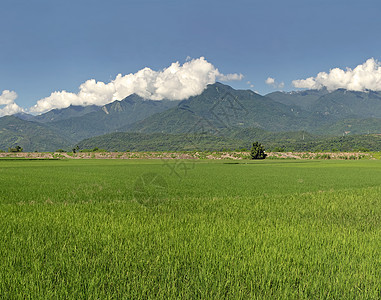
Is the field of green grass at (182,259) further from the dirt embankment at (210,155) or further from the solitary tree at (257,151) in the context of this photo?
the solitary tree at (257,151)

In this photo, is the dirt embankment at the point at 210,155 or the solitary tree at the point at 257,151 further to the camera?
the dirt embankment at the point at 210,155

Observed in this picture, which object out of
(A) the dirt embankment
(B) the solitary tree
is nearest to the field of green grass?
(A) the dirt embankment

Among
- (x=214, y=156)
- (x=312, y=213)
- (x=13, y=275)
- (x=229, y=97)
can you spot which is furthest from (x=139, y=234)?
(x=214, y=156)

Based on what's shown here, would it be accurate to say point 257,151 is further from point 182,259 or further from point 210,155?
point 182,259

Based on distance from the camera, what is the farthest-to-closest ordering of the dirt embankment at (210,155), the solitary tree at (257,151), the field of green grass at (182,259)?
the dirt embankment at (210,155)
the solitary tree at (257,151)
the field of green grass at (182,259)

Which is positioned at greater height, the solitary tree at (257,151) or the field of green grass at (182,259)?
the solitary tree at (257,151)

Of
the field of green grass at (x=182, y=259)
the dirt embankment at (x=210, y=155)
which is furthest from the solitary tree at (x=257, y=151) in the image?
the field of green grass at (x=182, y=259)

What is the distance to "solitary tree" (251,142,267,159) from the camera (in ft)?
272

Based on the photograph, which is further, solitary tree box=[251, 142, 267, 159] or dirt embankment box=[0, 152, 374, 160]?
dirt embankment box=[0, 152, 374, 160]

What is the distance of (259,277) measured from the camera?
3.45 m

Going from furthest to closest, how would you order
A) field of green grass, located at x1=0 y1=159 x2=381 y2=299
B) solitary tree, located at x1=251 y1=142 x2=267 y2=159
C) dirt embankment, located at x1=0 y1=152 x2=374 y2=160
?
dirt embankment, located at x1=0 y1=152 x2=374 y2=160 < solitary tree, located at x1=251 y1=142 x2=267 y2=159 < field of green grass, located at x1=0 y1=159 x2=381 y2=299

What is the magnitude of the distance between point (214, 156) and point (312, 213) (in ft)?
250

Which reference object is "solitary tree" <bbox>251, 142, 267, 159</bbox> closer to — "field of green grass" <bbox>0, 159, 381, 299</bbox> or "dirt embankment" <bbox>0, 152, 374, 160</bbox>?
"dirt embankment" <bbox>0, 152, 374, 160</bbox>

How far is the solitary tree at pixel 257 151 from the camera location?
272ft
